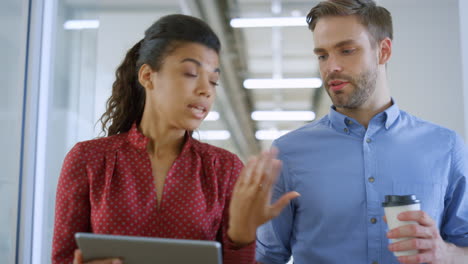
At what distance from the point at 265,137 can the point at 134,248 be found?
10838 mm

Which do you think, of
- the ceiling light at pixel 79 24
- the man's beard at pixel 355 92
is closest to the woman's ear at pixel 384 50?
the man's beard at pixel 355 92

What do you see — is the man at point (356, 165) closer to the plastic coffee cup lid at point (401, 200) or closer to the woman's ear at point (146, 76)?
the plastic coffee cup lid at point (401, 200)

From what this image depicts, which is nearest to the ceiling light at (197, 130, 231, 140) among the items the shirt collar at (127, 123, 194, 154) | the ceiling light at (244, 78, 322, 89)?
the ceiling light at (244, 78, 322, 89)

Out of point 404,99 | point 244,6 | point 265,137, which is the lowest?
point 265,137

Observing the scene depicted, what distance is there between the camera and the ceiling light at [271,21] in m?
5.16

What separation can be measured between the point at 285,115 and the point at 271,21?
15.3 feet

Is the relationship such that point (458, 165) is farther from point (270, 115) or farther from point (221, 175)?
point (270, 115)

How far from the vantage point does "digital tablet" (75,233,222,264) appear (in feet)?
3.31

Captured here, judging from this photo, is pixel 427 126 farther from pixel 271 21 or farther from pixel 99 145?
pixel 271 21

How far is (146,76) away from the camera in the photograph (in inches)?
58.4

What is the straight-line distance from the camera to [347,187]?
Result: 1607 mm

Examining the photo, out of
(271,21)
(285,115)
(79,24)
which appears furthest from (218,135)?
(79,24)

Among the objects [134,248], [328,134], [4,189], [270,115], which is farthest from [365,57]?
[270,115]

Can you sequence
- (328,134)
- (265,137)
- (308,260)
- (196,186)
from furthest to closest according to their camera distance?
(265,137)
(328,134)
(308,260)
(196,186)
